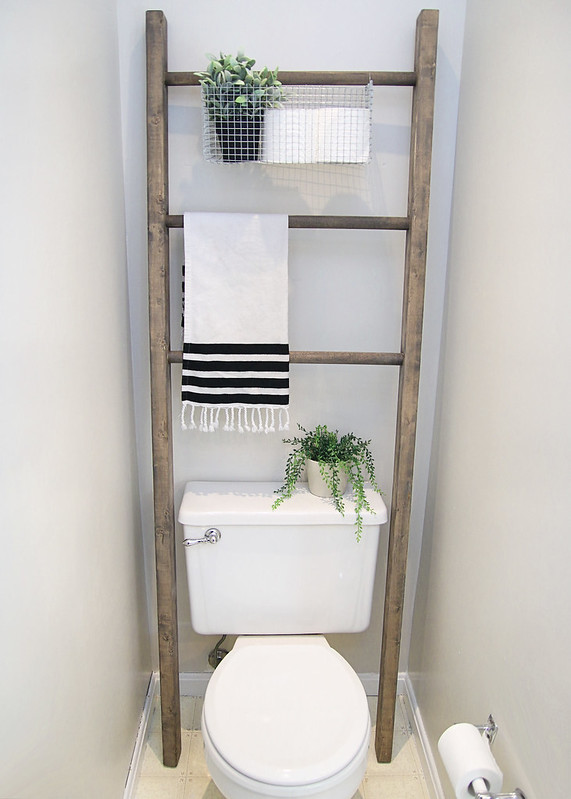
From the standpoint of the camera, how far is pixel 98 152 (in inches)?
52.9

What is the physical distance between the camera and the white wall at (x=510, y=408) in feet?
3.20

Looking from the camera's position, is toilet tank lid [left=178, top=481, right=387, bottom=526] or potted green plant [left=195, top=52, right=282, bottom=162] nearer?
potted green plant [left=195, top=52, right=282, bottom=162]

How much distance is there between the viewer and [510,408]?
1169 mm

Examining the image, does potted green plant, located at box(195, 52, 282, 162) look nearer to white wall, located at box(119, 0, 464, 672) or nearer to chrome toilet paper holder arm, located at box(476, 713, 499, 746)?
white wall, located at box(119, 0, 464, 672)

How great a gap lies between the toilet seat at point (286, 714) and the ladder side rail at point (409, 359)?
0.26m

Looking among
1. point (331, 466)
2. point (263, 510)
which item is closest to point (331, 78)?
point (331, 466)

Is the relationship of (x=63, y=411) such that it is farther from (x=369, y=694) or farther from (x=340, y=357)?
(x=369, y=694)

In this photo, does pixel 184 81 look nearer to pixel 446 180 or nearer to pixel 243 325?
pixel 243 325

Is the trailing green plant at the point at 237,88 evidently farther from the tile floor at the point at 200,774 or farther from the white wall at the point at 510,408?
the tile floor at the point at 200,774

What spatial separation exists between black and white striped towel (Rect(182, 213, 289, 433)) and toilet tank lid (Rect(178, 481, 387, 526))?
0.78 feet

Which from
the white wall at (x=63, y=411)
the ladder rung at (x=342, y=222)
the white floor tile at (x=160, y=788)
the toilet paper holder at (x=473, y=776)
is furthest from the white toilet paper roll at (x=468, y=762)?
the ladder rung at (x=342, y=222)

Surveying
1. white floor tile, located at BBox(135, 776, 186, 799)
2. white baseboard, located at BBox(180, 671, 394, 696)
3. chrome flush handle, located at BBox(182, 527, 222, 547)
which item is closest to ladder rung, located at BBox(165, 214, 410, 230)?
chrome flush handle, located at BBox(182, 527, 222, 547)

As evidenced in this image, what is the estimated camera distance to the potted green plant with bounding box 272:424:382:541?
1.57 metres

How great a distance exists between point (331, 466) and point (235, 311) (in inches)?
18.1
